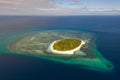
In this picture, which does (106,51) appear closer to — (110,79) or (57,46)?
(57,46)

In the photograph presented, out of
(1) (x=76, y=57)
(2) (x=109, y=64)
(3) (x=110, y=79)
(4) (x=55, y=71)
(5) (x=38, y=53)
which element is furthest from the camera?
(5) (x=38, y=53)

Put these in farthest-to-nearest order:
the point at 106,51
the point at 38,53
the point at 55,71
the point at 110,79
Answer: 1. the point at 106,51
2. the point at 38,53
3. the point at 55,71
4. the point at 110,79

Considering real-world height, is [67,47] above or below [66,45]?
below

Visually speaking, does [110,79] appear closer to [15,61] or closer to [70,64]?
[70,64]

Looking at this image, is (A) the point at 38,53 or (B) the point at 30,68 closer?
(B) the point at 30,68

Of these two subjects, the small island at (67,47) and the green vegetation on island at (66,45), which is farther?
the green vegetation on island at (66,45)

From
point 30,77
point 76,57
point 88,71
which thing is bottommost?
point 30,77

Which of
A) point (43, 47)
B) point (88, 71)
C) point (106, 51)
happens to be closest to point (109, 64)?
point (88, 71)

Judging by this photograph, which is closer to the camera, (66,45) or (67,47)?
(67,47)

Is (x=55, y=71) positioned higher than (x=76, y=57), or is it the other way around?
(x=76, y=57)

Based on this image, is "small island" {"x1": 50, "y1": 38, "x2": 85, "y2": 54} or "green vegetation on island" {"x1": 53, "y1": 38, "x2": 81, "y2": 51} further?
"green vegetation on island" {"x1": 53, "y1": 38, "x2": 81, "y2": 51}
